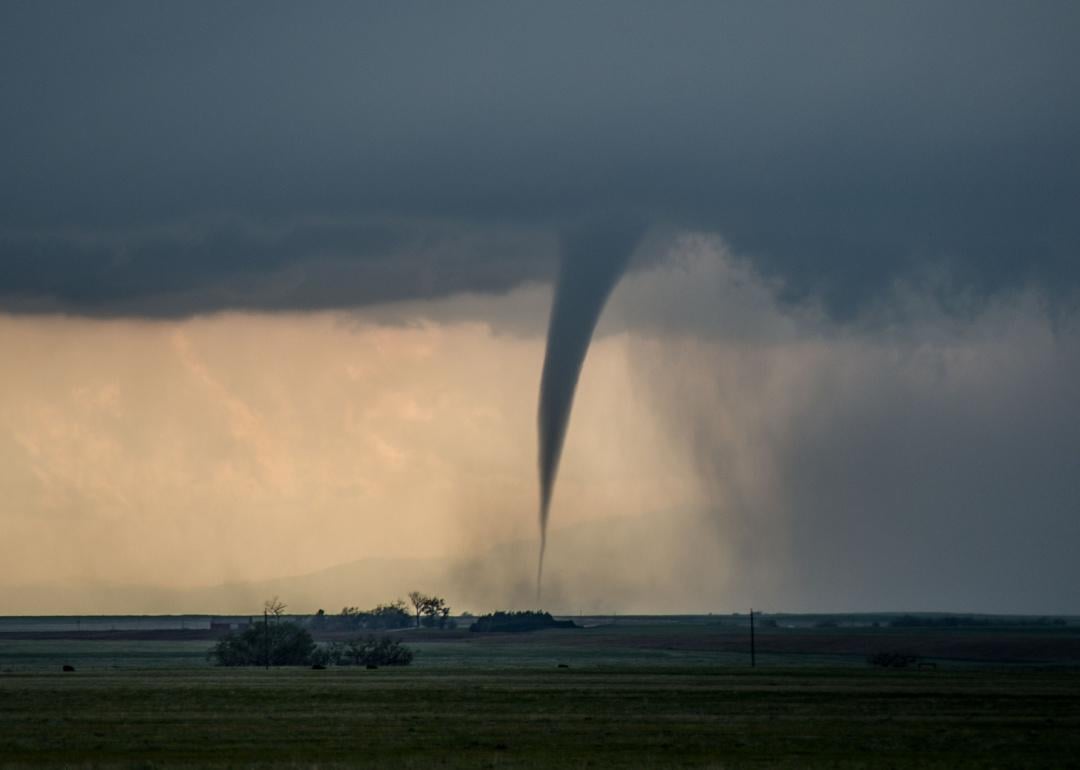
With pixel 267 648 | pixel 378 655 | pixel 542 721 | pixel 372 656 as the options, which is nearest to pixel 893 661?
pixel 378 655

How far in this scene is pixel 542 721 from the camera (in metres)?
65.9

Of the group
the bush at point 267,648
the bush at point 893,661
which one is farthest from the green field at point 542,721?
the bush at point 267,648

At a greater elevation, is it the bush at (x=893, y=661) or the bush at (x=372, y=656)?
the bush at (x=372, y=656)

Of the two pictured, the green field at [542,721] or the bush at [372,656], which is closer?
the green field at [542,721]

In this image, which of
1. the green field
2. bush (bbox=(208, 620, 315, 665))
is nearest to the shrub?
bush (bbox=(208, 620, 315, 665))

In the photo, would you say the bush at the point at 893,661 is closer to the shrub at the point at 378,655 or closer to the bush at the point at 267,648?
the shrub at the point at 378,655

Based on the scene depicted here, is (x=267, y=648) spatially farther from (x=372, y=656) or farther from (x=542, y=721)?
(x=542, y=721)

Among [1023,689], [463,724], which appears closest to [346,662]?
[1023,689]

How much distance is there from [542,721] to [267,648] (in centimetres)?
10265

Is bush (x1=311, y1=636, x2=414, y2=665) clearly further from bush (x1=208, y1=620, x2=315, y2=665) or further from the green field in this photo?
the green field

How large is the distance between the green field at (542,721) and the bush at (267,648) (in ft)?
156

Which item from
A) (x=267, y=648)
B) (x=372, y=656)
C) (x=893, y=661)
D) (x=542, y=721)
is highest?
(x=267, y=648)

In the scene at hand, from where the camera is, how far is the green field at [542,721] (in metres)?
50.5

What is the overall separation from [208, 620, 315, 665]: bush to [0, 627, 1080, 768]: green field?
47431mm
